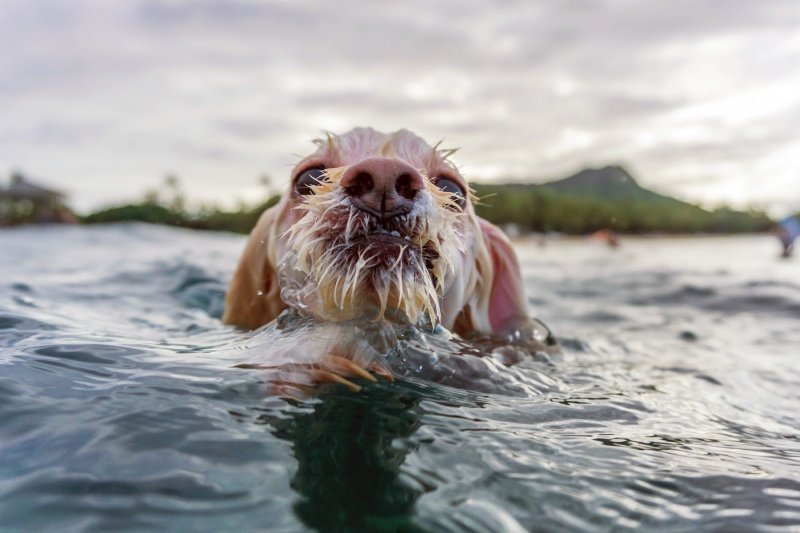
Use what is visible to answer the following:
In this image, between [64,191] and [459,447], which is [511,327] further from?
[64,191]

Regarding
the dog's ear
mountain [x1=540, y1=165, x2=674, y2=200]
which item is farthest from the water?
mountain [x1=540, y1=165, x2=674, y2=200]

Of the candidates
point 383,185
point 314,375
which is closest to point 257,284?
point 314,375

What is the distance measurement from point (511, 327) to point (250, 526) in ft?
8.23

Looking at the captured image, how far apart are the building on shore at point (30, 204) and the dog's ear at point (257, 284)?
25.8 metres

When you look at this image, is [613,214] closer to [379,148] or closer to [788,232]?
[788,232]

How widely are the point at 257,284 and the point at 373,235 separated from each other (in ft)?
4.84

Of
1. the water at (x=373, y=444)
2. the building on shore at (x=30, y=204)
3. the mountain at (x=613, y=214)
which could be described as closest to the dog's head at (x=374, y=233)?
the water at (x=373, y=444)

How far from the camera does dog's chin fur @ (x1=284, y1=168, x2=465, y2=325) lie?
7.52 feet

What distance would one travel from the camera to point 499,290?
383cm

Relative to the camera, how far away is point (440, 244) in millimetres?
2414

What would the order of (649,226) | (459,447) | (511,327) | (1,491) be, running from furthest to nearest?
(649,226) → (511,327) → (459,447) → (1,491)

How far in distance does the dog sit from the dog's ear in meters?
0.22

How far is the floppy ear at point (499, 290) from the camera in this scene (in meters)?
3.65

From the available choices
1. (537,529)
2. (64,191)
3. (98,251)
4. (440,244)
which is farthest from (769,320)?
(64,191)
